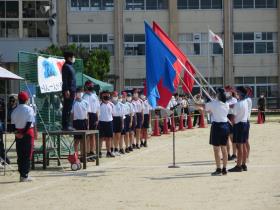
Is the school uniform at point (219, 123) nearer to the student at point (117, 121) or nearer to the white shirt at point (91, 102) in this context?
the white shirt at point (91, 102)

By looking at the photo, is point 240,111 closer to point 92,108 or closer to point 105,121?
point 92,108

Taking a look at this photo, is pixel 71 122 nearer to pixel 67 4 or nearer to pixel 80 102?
pixel 80 102

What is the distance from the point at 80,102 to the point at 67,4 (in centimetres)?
4658

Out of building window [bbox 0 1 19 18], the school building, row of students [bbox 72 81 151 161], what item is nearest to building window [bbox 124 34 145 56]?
the school building

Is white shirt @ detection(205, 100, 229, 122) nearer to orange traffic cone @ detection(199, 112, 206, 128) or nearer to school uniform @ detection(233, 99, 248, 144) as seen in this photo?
school uniform @ detection(233, 99, 248, 144)

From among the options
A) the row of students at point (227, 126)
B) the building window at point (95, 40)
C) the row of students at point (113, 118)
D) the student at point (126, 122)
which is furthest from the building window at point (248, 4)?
the row of students at point (227, 126)

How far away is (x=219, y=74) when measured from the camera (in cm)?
6600

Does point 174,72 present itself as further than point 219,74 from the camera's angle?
No

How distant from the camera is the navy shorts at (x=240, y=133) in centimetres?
1712

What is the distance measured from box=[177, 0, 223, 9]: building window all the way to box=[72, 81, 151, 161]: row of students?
136 ft

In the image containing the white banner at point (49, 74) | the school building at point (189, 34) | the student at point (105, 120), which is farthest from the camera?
the school building at point (189, 34)

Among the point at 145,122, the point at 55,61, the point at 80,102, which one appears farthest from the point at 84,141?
the point at 145,122

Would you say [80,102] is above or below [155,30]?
below

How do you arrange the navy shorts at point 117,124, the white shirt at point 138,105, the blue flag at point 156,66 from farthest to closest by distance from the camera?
the white shirt at point 138,105
the navy shorts at point 117,124
the blue flag at point 156,66
